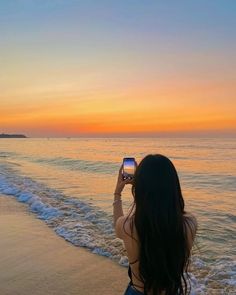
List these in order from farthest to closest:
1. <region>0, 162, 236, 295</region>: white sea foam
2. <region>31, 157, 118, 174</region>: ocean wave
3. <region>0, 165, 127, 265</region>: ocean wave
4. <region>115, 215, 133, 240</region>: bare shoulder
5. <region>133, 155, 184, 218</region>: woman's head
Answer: <region>31, 157, 118, 174</region>: ocean wave < <region>0, 165, 127, 265</region>: ocean wave < <region>0, 162, 236, 295</region>: white sea foam < <region>115, 215, 133, 240</region>: bare shoulder < <region>133, 155, 184, 218</region>: woman's head

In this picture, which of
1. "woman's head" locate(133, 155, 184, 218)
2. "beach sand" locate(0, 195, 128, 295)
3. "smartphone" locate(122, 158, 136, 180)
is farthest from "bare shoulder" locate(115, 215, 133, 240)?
"beach sand" locate(0, 195, 128, 295)

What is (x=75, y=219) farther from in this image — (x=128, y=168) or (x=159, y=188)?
(x=159, y=188)

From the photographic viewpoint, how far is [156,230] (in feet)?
7.57

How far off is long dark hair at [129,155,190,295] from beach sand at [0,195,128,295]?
3.40 metres

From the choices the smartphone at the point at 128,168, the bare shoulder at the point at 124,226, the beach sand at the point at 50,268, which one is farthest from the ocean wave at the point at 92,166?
the bare shoulder at the point at 124,226

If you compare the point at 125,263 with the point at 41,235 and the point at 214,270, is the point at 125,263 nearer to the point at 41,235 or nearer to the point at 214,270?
the point at 214,270

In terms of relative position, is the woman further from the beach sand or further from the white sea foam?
the white sea foam

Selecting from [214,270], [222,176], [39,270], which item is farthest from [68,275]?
[222,176]

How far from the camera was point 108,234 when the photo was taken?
29.6 ft

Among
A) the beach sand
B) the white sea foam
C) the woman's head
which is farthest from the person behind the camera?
the white sea foam

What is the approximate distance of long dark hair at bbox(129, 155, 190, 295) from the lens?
90.0 inches

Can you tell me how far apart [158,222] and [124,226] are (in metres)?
0.24

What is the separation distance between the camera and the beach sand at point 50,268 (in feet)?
18.4

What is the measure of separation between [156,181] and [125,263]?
496 cm
